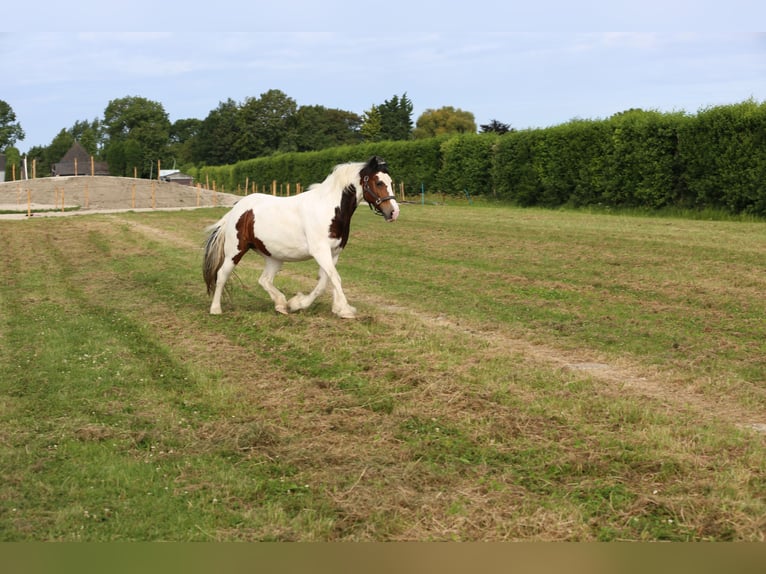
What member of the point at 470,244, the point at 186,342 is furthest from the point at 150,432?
the point at 470,244

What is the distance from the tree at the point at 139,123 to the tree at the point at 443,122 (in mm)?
43899

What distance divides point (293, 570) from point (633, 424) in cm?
399

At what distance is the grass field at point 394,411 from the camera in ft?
14.4

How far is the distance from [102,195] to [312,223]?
5114cm

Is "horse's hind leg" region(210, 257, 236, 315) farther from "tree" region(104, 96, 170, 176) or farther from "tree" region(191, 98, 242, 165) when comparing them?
"tree" region(104, 96, 170, 176)

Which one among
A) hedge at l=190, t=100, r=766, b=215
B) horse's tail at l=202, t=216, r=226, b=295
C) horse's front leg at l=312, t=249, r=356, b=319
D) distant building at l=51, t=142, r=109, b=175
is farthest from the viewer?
distant building at l=51, t=142, r=109, b=175

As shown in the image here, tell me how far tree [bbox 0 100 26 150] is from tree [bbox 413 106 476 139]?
5921 centimetres

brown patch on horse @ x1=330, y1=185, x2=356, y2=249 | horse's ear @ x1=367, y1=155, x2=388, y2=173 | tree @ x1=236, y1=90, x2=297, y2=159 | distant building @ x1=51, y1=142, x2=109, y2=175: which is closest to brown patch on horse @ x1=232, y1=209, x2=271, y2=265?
brown patch on horse @ x1=330, y1=185, x2=356, y2=249

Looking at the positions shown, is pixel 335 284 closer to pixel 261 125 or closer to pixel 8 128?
pixel 261 125

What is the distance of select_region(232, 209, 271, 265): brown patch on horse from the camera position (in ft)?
35.1

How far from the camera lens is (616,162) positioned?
30.7 m

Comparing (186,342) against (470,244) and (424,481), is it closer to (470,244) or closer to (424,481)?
(424,481)

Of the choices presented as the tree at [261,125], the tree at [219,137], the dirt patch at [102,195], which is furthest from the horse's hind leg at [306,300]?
the tree at [219,137]

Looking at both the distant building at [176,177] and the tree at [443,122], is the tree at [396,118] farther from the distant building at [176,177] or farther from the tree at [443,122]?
the distant building at [176,177]
